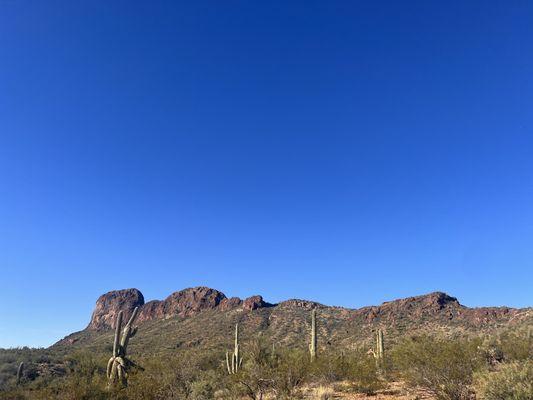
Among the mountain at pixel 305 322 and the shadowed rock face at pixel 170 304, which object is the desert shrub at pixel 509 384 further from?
the shadowed rock face at pixel 170 304

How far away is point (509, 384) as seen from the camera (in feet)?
31.3

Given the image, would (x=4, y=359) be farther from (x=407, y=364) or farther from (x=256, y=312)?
(x=256, y=312)

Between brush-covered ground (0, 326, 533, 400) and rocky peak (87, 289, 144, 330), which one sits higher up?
rocky peak (87, 289, 144, 330)

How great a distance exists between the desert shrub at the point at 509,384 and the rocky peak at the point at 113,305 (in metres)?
123

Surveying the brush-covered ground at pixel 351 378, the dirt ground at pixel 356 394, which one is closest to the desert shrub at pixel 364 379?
the brush-covered ground at pixel 351 378

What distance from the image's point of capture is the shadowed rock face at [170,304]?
8900cm

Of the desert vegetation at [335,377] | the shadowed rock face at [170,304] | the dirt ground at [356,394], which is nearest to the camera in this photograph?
the desert vegetation at [335,377]

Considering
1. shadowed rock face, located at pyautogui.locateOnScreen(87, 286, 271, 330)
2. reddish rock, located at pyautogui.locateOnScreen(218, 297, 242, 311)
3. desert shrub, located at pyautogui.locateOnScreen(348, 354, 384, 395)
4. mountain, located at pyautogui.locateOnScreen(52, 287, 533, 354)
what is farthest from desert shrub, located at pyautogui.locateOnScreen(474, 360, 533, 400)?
reddish rock, located at pyautogui.locateOnScreen(218, 297, 242, 311)

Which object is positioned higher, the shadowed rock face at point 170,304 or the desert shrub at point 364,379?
the shadowed rock face at point 170,304

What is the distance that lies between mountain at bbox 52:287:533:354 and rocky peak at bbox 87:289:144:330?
82.8ft

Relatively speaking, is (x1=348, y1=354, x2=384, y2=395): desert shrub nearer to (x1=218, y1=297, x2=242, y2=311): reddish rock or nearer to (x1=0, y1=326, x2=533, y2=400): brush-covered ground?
(x1=0, y1=326, x2=533, y2=400): brush-covered ground

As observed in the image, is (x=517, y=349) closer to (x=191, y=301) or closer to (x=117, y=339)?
(x=117, y=339)

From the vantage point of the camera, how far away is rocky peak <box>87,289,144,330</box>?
123562mm

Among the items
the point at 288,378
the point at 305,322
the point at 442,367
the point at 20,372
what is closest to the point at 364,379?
the point at 288,378
